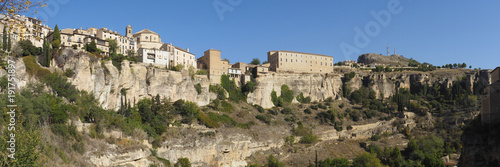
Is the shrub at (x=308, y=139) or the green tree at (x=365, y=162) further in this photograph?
the shrub at (x=308, y=139)

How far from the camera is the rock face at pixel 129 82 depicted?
122 ft

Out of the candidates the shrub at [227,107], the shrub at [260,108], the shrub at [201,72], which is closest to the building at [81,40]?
the shrub at [201,72]

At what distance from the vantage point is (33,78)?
3231 centimetres

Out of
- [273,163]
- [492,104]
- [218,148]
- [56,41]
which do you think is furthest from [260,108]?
[492,104]

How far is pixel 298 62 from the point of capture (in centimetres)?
6288

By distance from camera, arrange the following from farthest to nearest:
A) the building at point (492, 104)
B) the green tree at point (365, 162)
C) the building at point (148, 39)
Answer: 1. the building at point (148, 39)
2. the green tree at point (365, 162)
3. the building at point (492, 104)

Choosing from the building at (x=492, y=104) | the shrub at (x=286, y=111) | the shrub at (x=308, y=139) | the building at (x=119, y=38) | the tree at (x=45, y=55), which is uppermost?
the building at (x=119, y=38)

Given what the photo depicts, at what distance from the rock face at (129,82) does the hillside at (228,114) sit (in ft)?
0.35

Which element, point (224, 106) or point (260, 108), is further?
point (260, 108)

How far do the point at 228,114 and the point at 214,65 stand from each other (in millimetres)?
8083

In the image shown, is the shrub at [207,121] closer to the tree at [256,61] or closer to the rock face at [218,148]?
the rock face at [218,148]

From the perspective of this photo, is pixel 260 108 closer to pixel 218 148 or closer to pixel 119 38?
pixel 218 148

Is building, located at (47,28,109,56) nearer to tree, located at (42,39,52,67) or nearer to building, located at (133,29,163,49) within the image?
building, located at (133,29,163,49)

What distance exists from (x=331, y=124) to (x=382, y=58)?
60672 millimetres
